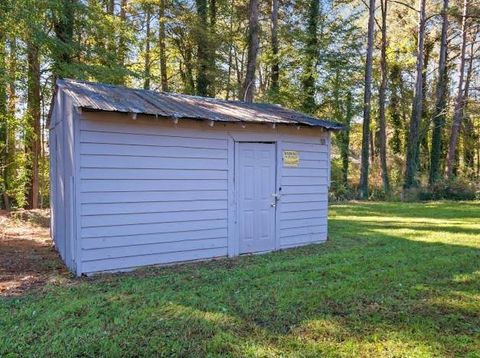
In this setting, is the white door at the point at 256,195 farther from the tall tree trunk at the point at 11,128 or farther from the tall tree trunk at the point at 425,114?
the tall tree trunk at the point at 425,114

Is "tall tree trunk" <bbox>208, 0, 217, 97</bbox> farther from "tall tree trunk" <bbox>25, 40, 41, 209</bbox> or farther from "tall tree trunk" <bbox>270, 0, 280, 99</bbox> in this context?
"tall tree trunk" <bbox>25, 40, 41, 209</bbox>

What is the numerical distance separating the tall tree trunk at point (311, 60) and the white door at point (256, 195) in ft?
38.6

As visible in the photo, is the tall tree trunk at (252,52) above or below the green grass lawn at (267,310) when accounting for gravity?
above

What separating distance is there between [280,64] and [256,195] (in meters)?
12.9

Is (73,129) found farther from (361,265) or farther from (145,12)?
(145,12)

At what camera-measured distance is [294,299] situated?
4.31 m

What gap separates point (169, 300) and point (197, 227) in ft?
6.71

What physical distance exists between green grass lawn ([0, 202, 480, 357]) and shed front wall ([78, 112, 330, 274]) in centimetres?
37

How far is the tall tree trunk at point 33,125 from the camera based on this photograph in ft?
37.6

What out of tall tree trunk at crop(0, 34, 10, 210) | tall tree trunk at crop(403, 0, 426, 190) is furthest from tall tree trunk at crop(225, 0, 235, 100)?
tall tree trunk at crop(0, 34, 10, 210)

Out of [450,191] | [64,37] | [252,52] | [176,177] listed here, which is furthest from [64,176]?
[450,191]

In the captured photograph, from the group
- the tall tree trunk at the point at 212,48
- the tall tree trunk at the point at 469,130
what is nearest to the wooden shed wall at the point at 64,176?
the tall tree trunk at the point at 212,48

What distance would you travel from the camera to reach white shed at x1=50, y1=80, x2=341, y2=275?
5.36 metres

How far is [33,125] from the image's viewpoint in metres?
12.6
